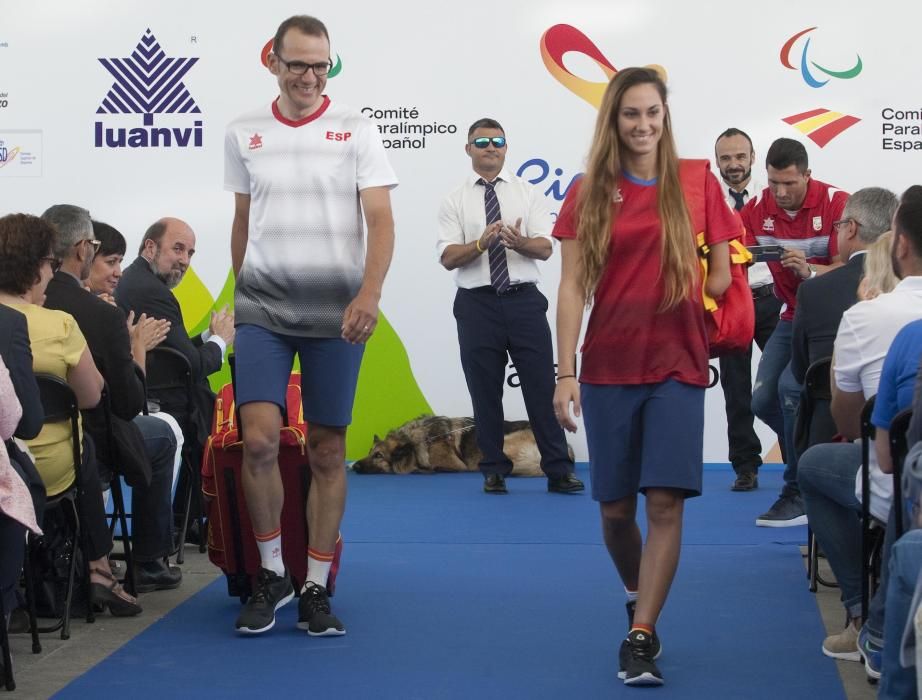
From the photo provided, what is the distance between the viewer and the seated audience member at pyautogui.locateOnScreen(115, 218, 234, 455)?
558 cm

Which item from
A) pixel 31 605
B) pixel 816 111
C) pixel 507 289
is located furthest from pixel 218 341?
pixel 816 111

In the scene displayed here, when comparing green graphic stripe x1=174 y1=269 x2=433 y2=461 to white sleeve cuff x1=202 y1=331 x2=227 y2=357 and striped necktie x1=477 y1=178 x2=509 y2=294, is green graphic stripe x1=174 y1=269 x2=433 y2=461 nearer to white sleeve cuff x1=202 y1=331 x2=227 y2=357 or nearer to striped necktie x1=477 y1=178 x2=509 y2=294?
striped necktie x1=477 y1=178 x2=509 y2=294

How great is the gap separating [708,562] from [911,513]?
258 centimetres

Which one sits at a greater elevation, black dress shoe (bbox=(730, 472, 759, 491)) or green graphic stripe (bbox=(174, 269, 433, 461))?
green graphic stripe (bbox=(174, 269, 433, 461))

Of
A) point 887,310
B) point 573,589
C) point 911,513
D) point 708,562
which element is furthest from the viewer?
point 708,562

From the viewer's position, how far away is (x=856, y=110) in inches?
337

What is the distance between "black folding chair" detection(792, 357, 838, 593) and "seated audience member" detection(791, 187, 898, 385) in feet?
0.40

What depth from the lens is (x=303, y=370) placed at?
14.2ft

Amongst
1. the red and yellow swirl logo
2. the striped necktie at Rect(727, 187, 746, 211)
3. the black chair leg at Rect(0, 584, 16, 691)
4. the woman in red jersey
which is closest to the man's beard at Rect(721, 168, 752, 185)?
the striped necktie at Rect(727, 187, 746, 211)

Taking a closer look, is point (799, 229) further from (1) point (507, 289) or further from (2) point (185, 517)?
(2) point (185, 517)

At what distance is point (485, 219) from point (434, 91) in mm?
1375

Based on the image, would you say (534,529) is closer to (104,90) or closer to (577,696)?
(577,696)

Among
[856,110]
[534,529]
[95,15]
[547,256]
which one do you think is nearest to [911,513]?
[534,529]

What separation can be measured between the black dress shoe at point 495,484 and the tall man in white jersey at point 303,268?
333 centimetres
